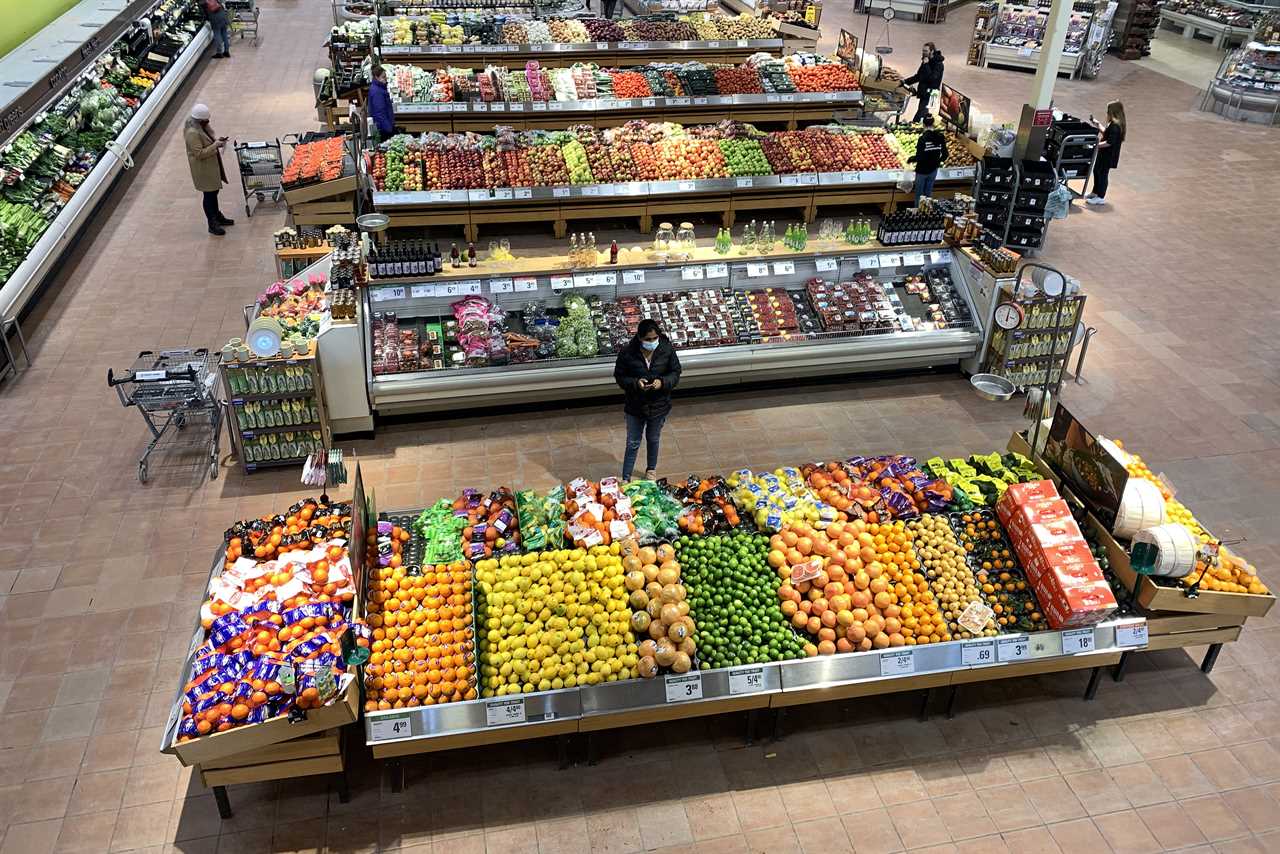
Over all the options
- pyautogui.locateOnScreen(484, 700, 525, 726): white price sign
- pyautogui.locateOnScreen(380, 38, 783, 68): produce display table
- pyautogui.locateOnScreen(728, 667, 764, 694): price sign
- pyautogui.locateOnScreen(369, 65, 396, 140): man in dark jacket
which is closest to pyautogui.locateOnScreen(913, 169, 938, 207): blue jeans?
pyautogui.locateOnScreen(380, 38, 783, 68): produce display table

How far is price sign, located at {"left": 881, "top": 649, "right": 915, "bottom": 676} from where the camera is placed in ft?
18.2

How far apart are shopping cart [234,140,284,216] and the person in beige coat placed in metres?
0.80

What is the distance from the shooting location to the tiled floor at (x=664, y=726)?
5.24 metres

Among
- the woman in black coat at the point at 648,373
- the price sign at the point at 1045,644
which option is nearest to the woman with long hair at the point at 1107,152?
the woman in black coat at the point at 648,373

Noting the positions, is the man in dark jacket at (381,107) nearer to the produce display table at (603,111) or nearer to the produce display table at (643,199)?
the produce display table at (603,111)

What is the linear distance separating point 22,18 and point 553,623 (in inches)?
606

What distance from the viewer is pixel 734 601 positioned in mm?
5695

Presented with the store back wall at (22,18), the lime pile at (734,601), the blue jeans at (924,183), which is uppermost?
the store back wall at (22,18)

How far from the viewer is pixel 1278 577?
711cm

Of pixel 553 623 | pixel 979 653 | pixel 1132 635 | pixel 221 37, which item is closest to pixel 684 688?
pixel 553 623

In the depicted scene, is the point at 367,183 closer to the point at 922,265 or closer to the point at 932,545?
the point at 922,265

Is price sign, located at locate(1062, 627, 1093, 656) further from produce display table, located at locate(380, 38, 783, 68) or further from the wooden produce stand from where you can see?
produce display table, located at locate(380, 38, 783, 68)

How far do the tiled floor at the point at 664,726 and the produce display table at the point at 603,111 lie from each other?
3.68m

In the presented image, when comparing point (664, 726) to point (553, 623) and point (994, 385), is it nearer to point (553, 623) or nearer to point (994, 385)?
point (553, 623)
